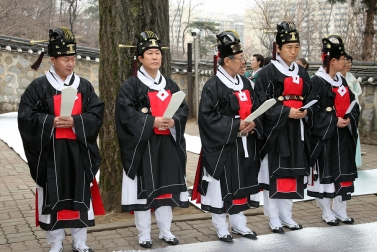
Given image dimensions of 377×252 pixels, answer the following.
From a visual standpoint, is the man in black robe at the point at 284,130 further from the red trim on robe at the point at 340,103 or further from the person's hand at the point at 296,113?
the red trim on robe at the point at 340,103

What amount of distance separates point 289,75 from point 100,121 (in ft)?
6.33

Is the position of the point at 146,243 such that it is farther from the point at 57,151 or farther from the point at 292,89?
the point at 292,89

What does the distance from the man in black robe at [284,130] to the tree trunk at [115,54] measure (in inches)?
55.8

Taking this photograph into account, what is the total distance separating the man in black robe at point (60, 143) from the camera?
4.84m

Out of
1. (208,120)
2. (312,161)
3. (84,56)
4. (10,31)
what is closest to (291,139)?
(312,161)

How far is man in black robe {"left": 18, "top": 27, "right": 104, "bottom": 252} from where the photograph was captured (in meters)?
4.84

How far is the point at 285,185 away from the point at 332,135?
29.3 inches

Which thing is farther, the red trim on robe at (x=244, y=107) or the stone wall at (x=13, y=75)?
the stone wall at (x=13, y=75)

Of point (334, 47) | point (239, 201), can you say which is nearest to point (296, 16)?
point (334, 47)

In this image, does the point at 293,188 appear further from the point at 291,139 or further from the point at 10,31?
the point at 10,31

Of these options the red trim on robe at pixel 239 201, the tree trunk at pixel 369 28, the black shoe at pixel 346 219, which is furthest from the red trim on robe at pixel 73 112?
the tree trunk at pixel 369 28

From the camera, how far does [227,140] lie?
5234 millimetres

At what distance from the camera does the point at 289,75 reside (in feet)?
18.5

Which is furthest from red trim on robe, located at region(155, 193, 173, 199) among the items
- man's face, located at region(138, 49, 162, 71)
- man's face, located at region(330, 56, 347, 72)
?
man's face, located at region(330, 56, 347, 72)
